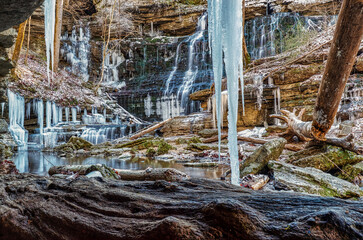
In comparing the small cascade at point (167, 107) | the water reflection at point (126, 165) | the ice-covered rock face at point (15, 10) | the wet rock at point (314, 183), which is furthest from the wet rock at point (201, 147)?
the small cascade at point (167, 107)

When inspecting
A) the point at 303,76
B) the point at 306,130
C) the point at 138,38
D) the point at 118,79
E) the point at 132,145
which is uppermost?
the point at 138,38

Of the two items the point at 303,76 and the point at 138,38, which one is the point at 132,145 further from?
the point at 138,38

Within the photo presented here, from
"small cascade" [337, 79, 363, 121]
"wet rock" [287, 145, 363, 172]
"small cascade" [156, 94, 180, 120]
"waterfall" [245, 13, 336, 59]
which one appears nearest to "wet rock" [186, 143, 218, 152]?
"wet rock" [287, 145, 363, 172]

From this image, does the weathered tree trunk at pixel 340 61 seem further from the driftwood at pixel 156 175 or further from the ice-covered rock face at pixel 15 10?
the ice-covered rock face at pixel 15 10

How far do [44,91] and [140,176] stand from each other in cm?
1299

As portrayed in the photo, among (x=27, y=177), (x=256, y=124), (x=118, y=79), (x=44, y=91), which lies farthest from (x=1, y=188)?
(x=118, y=79)

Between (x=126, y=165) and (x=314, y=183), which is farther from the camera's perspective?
(x=126, y=165)

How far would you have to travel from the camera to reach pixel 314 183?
2.92 metres

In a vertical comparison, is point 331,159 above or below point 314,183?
above

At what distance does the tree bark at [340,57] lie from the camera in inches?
113

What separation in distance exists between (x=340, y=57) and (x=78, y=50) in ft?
71.0

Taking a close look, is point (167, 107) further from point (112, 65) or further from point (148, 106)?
point (112, 65)

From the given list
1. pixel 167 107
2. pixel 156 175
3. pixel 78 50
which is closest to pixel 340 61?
pixel 156 175

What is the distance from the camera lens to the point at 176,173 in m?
3.07
